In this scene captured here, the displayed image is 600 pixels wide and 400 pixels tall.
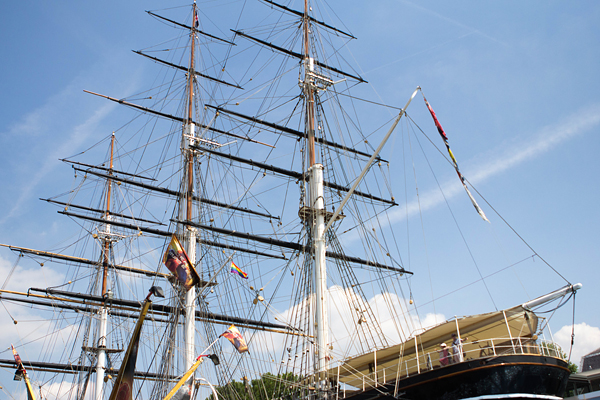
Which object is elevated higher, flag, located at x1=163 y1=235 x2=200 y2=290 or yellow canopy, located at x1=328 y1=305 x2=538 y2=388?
flag, located at x1=163 y1=235 x2=200 y2=290

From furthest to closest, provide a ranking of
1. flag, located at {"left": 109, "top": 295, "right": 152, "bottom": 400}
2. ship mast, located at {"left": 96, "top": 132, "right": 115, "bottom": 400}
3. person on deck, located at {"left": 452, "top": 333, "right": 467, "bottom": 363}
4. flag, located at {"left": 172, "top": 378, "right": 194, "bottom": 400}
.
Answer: ship mast, located at {"left": 96, "top": 132, "right": 115, "bottom": 400} < flag, located at {"left": 172, "top": 378, "right": 194, "bottom": 400} < person on deck, located at {"left": 452, "top": 333, "right": 467, "bottom": 363} < flag, located at {"left": 109, "top": 295, "right": 152, "bottom": 400}

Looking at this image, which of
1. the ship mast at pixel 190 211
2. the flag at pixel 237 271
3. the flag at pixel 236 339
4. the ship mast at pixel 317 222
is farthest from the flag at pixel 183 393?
the flag at pixel 237 271

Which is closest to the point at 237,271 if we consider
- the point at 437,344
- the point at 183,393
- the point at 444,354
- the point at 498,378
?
the point at 183,393

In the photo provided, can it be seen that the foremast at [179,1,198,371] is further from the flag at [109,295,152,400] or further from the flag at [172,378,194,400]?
the flag at [109,295,152,400]

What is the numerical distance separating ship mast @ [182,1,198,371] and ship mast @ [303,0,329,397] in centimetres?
793

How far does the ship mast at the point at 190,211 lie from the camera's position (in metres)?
26.6

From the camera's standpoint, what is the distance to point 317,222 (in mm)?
22859

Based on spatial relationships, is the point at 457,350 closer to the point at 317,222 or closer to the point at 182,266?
the point at 317,222

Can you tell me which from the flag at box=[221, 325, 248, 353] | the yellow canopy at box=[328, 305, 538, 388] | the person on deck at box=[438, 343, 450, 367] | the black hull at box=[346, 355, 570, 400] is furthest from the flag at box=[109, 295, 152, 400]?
the person on deck at box=[438, 343, 450, 367]

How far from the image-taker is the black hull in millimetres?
12719

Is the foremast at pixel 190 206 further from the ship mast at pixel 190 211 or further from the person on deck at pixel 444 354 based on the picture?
the person on deck at pixel 444 354

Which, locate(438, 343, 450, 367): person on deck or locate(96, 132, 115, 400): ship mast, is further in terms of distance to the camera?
locate(96, 132, 115, 400): ship mast

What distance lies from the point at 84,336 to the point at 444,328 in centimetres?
3250

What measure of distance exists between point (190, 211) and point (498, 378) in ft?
72.0
